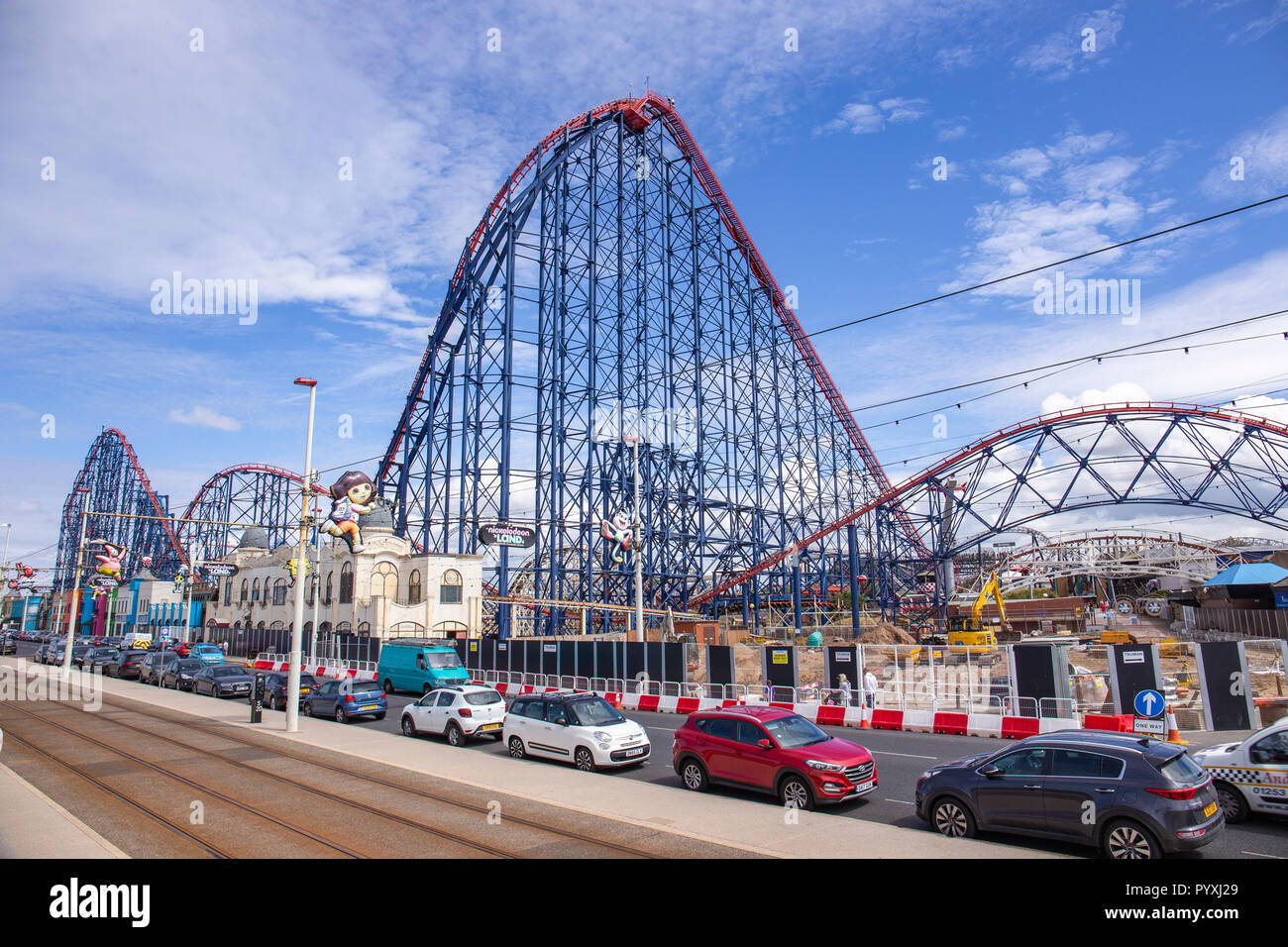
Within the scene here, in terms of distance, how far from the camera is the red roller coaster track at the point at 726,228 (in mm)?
44500

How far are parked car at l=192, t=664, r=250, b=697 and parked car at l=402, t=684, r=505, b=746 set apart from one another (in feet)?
45.0

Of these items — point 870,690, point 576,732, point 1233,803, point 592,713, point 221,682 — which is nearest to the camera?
point 1233,803

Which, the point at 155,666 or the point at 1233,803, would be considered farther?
the point at 155,666

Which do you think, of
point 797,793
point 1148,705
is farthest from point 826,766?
point 1148,705

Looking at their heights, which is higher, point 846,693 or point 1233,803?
point 1233,803

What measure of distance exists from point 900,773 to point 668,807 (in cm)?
513

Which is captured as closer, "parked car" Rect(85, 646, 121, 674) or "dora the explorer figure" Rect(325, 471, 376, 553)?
"dora the explorer figure" Rect(325, 471, 376, 553)

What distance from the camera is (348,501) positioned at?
80.1 feet

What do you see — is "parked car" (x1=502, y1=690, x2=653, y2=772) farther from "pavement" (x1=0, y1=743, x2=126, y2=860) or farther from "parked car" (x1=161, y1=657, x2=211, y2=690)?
"parked car" (x1=161, y1=657, x2=211, y2=690)

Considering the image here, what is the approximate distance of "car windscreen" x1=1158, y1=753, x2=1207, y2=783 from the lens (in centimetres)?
849

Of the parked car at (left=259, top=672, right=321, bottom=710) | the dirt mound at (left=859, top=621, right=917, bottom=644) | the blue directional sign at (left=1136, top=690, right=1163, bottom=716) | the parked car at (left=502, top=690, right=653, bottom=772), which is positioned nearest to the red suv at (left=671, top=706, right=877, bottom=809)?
the parked car at (left=502, top=690, right=653, bottom=772)

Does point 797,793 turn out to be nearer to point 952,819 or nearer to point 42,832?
point 952,819

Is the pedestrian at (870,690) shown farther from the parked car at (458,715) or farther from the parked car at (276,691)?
the parked car at (276,691)

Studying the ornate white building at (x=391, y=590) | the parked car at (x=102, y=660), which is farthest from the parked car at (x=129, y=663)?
the ornate white building at (x=391, y=590)
